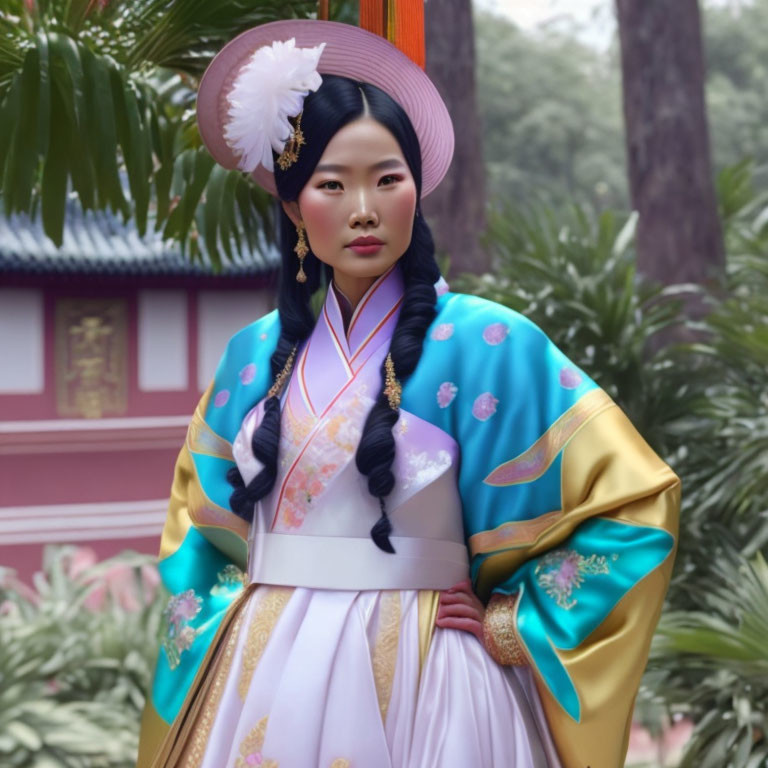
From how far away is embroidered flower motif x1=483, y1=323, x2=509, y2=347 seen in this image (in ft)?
6.25

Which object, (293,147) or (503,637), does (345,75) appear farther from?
(503,637)

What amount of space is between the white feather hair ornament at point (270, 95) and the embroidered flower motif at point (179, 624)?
0.82m

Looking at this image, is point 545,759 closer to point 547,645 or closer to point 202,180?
point 547,645

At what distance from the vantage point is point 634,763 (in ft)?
14.3

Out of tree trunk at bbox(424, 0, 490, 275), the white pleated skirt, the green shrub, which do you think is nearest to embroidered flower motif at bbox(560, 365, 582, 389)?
the white pleated skirt

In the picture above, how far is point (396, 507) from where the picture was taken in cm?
184

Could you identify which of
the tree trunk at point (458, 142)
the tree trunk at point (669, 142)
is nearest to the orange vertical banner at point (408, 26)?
the tree trunk at point (458, 142)

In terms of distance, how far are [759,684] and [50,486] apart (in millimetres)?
8011

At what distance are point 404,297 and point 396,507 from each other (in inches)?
15.3

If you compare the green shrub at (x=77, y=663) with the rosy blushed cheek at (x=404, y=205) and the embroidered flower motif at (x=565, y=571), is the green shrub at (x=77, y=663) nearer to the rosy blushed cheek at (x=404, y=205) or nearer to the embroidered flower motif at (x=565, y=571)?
the embroidered flower motif at (x=565, y=571)

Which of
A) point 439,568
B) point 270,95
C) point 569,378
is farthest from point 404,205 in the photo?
point 439,568

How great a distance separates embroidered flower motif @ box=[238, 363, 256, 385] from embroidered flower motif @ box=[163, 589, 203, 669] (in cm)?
41

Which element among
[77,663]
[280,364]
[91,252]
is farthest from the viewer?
[91,252]

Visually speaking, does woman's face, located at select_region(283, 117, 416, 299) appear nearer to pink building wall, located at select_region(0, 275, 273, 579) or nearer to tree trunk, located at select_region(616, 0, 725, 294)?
tree trunk, located at select_region(616, 0, 725, 294)
